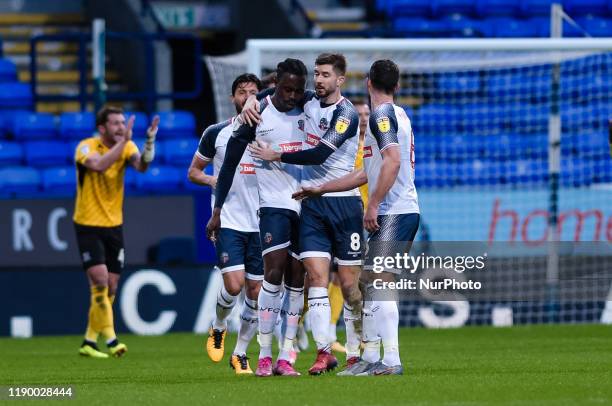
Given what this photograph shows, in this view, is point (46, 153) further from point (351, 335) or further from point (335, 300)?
point (351, 335)

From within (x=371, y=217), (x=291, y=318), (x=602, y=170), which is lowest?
(x=291, y=318)

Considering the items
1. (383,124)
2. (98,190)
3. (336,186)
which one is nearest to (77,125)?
(98,190)

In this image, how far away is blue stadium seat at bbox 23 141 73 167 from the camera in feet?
59.5

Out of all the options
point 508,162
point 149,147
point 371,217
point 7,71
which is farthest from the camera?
point 7,71

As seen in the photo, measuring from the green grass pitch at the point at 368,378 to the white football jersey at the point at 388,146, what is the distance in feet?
3.67

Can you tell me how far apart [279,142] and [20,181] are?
28.8 ft

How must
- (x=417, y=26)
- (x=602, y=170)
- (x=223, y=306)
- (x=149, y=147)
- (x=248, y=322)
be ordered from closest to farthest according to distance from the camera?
(x=248, y=322) → (x=223, y=306) → (x=149, y=147) → (x=602, y=170) → (x=417, y=26)

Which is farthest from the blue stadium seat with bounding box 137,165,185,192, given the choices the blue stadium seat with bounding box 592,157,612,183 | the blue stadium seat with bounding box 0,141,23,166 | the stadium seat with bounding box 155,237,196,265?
the blue stadium seat with bounding box 592,157,612,183

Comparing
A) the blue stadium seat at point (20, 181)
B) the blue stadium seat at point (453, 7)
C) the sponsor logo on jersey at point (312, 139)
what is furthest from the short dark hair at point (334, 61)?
the blue stadium seat at point (453, 7)

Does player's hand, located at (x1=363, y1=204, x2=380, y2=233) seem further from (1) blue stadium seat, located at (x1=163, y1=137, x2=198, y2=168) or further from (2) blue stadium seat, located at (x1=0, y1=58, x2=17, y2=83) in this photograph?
(2) blue stadium seat, located at (x1=0, y1=58, x2=17, y2=83)

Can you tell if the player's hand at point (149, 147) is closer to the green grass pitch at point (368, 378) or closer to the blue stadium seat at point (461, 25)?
the green grass pitch at point (368, 378)

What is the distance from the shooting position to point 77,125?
60.3ft

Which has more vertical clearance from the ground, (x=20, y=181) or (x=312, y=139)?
(x=312, y=139)

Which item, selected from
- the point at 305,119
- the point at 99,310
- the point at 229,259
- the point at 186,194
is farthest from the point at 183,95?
the point at 305,119
